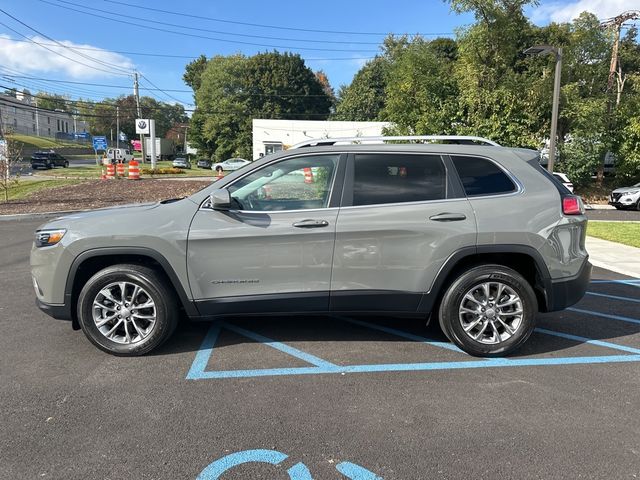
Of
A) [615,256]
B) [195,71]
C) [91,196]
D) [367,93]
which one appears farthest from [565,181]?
[195,71]

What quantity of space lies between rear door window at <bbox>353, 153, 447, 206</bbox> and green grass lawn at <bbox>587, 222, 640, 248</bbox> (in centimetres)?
837

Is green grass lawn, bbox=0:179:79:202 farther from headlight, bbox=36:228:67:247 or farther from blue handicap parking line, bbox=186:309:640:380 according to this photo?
blue handicap parking line, bbox=186:309:640:380

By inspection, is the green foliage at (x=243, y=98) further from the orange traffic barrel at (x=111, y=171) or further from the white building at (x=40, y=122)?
the white building at (x=40, y=122)

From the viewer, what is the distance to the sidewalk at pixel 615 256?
7.85 meters

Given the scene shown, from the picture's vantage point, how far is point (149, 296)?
3.94m

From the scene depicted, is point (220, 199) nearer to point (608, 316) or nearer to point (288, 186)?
point (288, 186)

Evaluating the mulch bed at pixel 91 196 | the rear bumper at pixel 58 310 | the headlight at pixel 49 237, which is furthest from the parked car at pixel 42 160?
the rear bumper at pixel 58 310

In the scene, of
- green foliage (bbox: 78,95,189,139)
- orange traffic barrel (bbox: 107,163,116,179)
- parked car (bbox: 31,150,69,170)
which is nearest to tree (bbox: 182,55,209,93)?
green foliage (bbox: 78,95,189,139)

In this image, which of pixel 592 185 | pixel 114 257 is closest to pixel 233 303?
pixel 114 257

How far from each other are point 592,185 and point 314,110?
172ft

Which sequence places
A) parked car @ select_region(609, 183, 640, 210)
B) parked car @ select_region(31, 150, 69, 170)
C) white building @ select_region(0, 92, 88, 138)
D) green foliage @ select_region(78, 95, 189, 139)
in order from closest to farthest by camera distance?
parked car @ select_region(609, 183, 640, 210)
parked car @ select_region(31, 150, 69, 170)
green foliage @ select_region(78, 95, 189, 139)
white building @ select_region(0, 92, 88, 138)

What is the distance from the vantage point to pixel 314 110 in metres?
71.1

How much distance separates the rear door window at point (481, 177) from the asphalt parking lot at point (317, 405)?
150cm

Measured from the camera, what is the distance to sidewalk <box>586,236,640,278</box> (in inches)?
309
